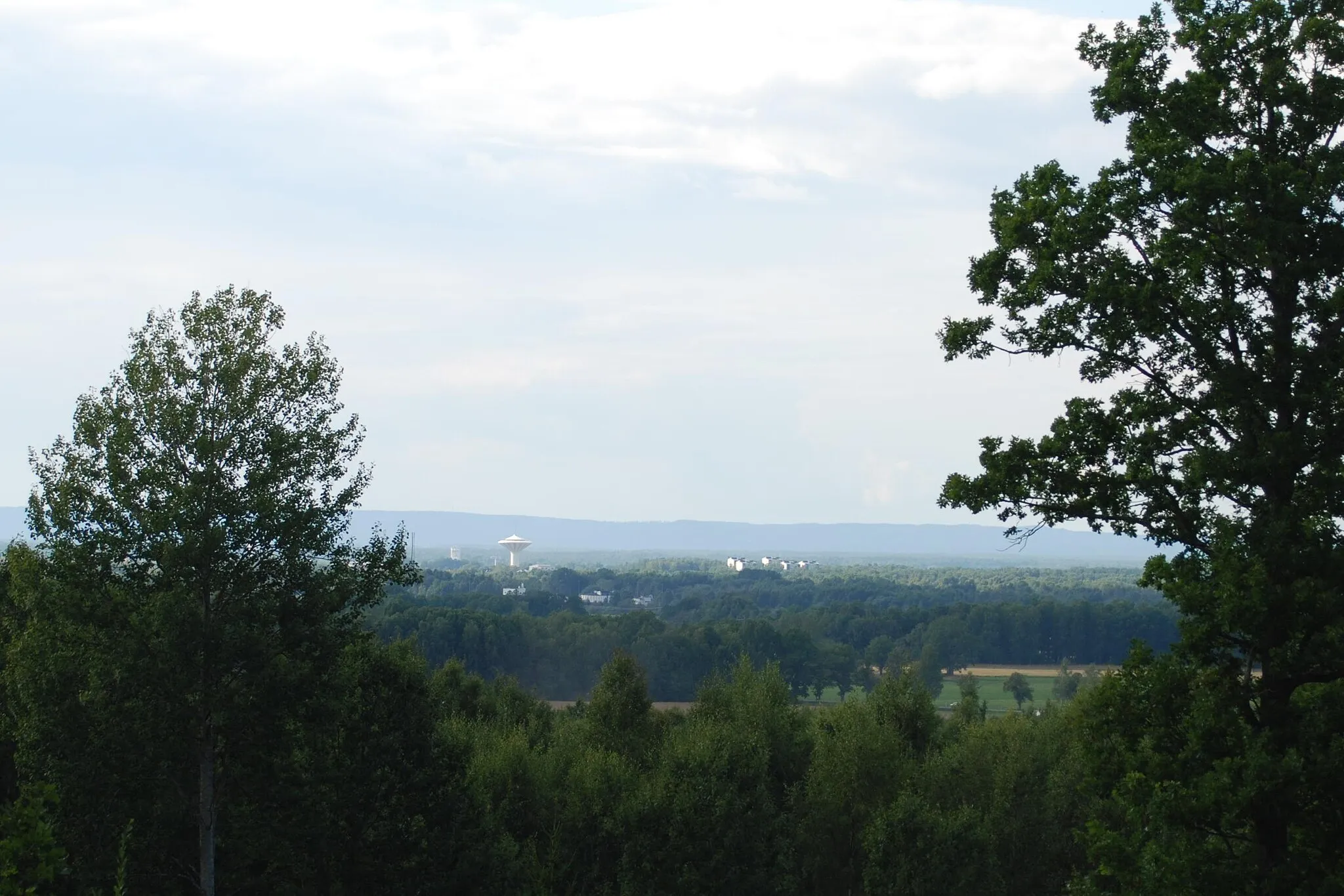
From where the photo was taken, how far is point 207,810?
24797 millimetres

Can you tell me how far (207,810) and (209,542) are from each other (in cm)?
494

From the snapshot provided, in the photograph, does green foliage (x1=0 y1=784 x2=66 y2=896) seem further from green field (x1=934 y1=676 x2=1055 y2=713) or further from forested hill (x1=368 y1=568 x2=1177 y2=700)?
green field (x1=934 y1=676 x2=1055 y2=713)

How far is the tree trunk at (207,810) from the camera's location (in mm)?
24681

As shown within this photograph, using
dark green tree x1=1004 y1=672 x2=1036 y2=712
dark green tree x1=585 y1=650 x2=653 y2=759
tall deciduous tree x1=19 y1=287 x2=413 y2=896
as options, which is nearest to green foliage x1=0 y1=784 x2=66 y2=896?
tall deciduous tree x1=19 y1=287 x2=413 y2=896

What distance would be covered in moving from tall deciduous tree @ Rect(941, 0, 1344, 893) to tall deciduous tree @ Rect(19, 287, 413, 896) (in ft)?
44.4

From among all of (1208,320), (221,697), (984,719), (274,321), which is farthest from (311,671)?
(984,719)

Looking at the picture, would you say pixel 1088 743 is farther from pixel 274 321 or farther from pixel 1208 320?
pixel 274 321

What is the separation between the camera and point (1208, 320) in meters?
17.7

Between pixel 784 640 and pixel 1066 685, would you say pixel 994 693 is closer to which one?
pixel 1066 685

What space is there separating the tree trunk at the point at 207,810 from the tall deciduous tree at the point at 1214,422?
48.9ft

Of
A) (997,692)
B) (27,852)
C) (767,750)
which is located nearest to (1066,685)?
(997,692)

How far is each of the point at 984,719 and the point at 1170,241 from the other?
5007cm

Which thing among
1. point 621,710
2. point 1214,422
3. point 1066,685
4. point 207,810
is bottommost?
point 1066,685

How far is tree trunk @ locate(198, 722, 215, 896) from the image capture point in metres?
24.7
